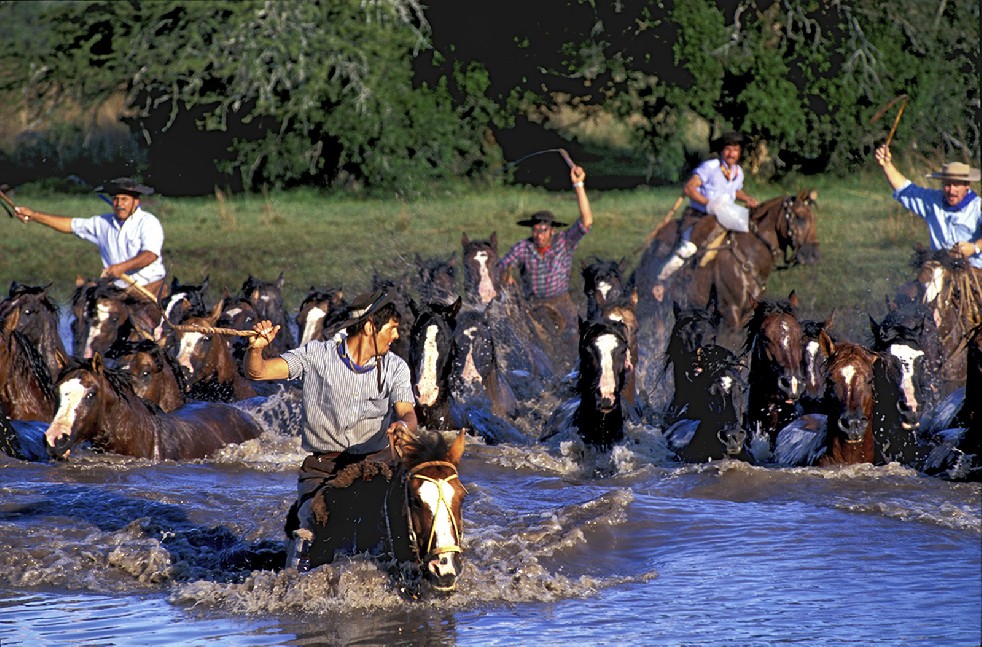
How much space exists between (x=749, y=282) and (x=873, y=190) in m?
13.3

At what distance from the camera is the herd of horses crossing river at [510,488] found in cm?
770

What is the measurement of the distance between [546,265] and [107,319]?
16.9ft

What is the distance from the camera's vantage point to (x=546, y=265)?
55.9 ft

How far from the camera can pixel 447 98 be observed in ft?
101

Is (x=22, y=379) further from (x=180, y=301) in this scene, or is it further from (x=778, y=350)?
(x=778, y=350)

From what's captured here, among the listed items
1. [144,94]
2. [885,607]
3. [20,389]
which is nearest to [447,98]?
[144,94]

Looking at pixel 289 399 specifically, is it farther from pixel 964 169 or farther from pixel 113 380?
pixel 964 169

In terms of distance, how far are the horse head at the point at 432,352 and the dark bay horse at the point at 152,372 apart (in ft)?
6.80

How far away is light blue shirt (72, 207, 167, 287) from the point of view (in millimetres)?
14867

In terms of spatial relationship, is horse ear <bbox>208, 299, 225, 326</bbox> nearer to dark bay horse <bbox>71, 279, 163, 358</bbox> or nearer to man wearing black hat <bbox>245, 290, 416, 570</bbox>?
dark bay horse <bbox>71, 279, 163, 358</bbox>

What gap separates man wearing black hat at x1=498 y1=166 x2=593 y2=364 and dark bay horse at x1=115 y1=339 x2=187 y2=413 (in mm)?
5306

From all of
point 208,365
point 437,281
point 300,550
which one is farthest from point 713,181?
point 300,550

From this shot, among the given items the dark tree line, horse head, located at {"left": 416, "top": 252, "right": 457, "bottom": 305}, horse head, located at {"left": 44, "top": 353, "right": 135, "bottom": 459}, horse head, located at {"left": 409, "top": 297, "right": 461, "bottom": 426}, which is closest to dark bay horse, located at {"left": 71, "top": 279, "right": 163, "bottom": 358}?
horse head, located at {"left": 44, "top": 353, "right": 135, "bottom": 459}

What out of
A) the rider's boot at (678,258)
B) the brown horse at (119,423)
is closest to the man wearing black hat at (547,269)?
the rider's boot at (678,258)
